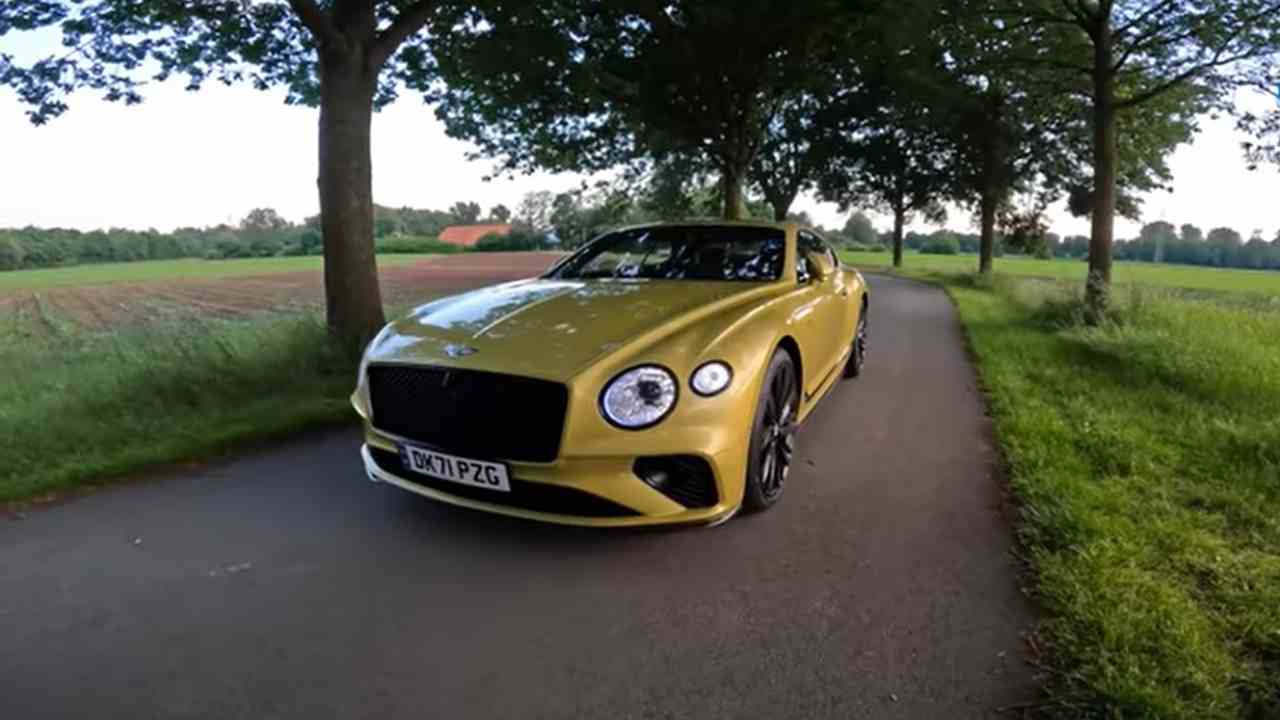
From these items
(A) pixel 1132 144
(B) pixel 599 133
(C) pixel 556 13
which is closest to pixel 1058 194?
(A) pixel 1132 144

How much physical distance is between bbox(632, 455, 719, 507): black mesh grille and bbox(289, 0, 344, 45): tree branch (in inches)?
222

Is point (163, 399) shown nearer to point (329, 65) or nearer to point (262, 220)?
point (329, 65)

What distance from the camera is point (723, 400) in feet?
8.79

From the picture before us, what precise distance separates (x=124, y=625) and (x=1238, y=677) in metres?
3.62

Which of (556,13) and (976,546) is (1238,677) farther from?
(556,13)

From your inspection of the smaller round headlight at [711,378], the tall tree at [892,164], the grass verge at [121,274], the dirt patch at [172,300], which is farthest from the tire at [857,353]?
the grass verge at [121,274]

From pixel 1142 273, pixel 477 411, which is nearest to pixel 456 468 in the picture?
pixel 477 411

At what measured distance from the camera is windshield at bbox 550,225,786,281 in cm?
414

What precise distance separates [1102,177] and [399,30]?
964cm

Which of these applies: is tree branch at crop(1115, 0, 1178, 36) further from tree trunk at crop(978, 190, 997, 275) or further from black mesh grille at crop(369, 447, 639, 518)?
tree trunk at crop(978, 190, 997, 275)

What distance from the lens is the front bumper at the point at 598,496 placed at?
2.55 m

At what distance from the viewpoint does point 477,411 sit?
8.88 feet

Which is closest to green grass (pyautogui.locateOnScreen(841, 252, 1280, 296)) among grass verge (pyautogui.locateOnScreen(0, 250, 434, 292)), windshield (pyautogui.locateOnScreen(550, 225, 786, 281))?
windshield (pyautogui.locateOnScreen(550, 225, 786, 281))

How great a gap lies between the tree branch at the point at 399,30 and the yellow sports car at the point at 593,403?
4131 mm
